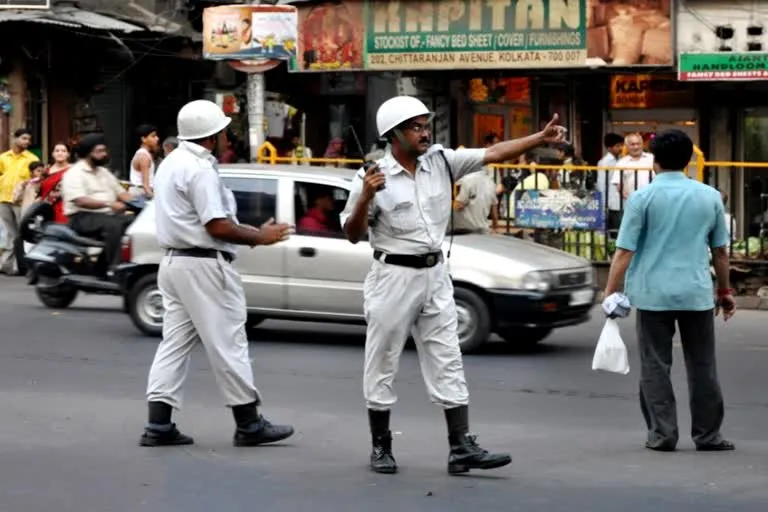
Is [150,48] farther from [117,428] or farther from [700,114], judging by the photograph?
[117,428]

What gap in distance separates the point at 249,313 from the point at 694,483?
6883 millimetres

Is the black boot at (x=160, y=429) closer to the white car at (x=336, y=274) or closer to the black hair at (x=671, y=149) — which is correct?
the black hair at (x=671, y=149)

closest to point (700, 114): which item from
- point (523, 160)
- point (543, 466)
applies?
point (523, 160)

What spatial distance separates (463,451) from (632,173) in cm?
1107

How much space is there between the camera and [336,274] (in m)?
14.2

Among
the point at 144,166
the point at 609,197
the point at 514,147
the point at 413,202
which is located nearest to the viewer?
the point at 514,147

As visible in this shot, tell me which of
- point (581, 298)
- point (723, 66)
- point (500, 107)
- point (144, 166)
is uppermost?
point (723, 66)

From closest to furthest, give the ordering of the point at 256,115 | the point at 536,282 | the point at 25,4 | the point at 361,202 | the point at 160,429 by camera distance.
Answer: the point at 361,202
the point at 160,429
the point at 536,282
the point at 256,115
the point at 25,4

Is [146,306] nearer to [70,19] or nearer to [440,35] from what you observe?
[440,35]

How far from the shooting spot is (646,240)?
914 cm

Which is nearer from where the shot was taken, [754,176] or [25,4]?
[754,176]

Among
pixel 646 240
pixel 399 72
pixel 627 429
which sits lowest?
pixel 627 429

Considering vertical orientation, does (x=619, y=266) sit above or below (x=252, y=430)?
above

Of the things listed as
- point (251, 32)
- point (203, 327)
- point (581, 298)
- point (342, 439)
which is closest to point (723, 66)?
point (251, 32)
